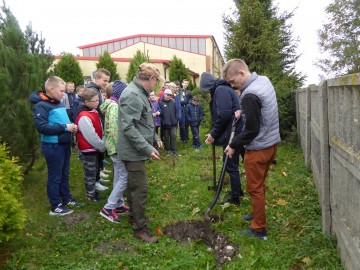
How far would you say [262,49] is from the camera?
10.9 meters

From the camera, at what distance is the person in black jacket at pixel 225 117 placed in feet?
15.7

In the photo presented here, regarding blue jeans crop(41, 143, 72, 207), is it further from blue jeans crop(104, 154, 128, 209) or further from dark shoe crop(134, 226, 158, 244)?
dark shoe crop(134, 226, 158, 244)

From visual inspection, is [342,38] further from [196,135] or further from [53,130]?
[53,130]

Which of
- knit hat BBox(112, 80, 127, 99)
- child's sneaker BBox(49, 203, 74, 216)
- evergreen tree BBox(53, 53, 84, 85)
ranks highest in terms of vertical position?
evergreen tree BBox(53, 53, 84, 85)

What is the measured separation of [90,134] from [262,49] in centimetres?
806

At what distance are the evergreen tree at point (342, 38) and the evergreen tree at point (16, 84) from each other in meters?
26.3

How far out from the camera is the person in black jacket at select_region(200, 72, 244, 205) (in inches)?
188

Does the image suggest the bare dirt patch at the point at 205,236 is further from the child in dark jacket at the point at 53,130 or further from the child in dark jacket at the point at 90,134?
the child in dark jacket at the point at 53,130

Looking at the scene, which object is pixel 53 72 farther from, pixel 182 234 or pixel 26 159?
pixel 182 234

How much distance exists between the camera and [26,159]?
5.84 meters

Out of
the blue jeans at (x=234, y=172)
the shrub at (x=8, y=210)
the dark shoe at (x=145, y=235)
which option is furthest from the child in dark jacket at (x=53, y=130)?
the blue jeans at (x=234, y=172)

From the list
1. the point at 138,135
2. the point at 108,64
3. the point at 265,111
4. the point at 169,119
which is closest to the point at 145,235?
the point at 138,135

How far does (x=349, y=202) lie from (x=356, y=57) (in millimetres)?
27711

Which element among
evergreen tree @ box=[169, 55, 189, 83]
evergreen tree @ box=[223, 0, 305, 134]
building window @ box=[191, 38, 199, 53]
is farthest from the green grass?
building window @ box=[191, 38, 199, 53]
